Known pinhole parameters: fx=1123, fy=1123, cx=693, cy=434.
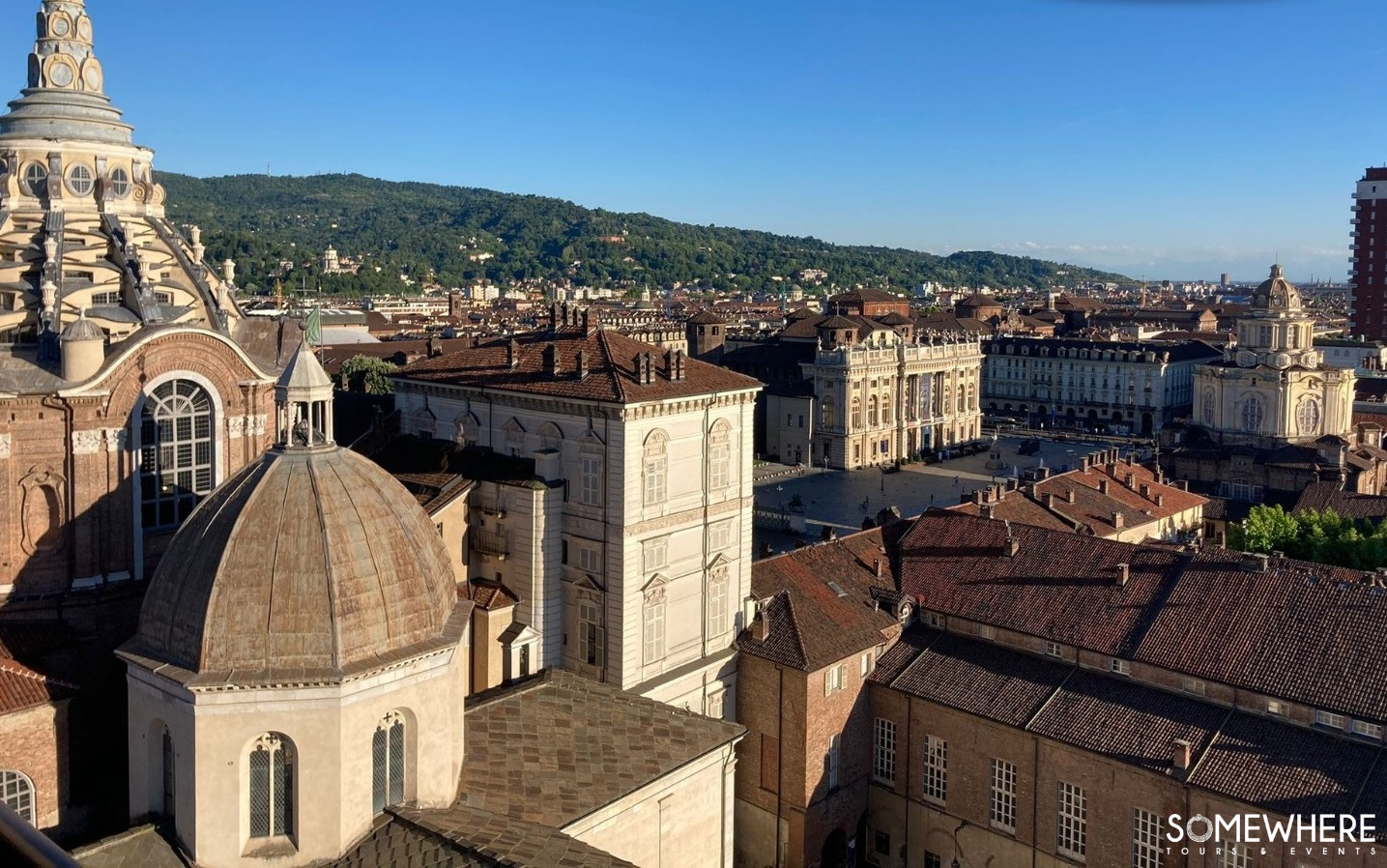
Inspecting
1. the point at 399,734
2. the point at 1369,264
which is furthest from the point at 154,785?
the point at 1369,264

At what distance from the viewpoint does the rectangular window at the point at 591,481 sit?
33281mm

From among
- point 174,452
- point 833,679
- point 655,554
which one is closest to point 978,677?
point 833,679

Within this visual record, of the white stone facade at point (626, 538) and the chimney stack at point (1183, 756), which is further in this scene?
the white stone facade at point (626, 538)

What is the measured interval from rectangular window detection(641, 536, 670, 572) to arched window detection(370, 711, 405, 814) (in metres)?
13.2

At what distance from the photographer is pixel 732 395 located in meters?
36.4

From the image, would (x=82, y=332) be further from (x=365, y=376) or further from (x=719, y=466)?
(x=365, y=376)

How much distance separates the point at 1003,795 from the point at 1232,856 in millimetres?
6694

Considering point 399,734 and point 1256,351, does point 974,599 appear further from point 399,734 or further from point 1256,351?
point 1256,351

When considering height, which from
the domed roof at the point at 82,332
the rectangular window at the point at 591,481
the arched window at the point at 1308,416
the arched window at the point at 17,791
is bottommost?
the arched window at the point at 17,791

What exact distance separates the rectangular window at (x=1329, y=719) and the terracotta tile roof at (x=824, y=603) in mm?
12613

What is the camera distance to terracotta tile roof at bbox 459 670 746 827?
75.9 feet

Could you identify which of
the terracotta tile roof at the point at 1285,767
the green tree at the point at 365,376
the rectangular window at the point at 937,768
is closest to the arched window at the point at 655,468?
the rectangular window at the point at 937,768

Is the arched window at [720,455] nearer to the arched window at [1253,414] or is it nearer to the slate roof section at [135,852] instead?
the slate roof section at [135,852]

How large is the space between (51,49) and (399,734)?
22897 mm
